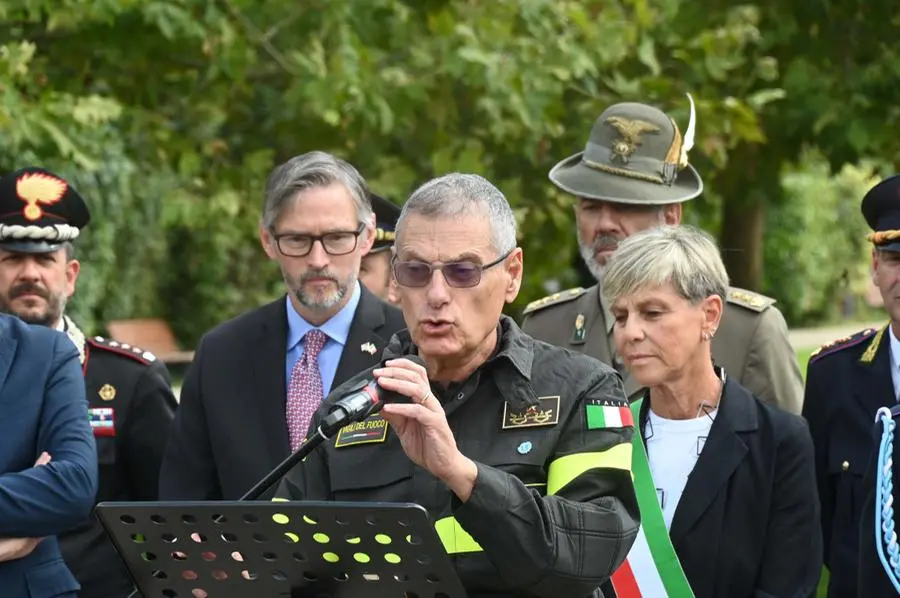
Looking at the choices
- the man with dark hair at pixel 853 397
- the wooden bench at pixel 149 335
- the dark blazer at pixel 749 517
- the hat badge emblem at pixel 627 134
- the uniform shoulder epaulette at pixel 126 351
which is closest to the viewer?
the dark blazer at pixel 749 517

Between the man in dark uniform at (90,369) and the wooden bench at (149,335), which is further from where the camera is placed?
the wooden bench at (149,335)

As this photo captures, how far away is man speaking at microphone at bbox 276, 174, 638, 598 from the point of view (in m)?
3.59

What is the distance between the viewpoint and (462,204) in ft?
12.5

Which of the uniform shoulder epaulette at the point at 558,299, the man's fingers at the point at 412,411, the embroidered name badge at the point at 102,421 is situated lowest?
the embroidered name badge at the point at 102,421

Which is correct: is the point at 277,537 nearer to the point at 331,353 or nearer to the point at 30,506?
the point at 30,506

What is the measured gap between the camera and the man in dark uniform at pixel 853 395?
18.1 ft

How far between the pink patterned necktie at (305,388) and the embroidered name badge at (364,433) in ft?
4.45

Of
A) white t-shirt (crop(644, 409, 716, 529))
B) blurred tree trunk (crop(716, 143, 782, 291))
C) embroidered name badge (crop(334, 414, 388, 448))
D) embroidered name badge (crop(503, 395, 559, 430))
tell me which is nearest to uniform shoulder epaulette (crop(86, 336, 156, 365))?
white t-shirt (crop(644, 409, 716, 529))

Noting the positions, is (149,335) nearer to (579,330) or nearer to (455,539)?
(579,330)

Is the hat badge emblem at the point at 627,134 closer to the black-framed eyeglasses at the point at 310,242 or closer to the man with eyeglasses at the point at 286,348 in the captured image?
the man with eyeglasses at the point at 286,348

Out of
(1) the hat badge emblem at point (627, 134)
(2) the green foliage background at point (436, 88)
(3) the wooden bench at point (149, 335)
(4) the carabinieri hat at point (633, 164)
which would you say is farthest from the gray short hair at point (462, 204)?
(3) the wooden bench at point (149, 335)

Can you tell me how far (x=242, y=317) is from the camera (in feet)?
18.1

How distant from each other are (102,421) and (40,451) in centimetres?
94

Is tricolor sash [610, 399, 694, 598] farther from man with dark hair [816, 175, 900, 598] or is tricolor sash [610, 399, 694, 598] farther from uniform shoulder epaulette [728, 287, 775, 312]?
uniform shoulder epaulette [728, 287, 775, 312]
